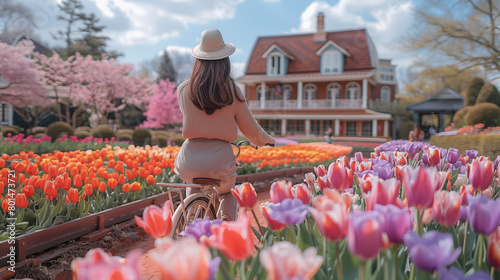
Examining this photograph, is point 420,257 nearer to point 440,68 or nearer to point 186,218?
point 186,218

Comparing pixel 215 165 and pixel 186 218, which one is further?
pixel 215 165

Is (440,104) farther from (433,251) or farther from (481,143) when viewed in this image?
(433,251)

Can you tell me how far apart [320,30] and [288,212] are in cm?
3134

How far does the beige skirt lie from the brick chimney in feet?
96.2

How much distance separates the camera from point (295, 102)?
29609 millimetres

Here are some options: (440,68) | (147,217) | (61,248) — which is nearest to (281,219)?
(147,217)

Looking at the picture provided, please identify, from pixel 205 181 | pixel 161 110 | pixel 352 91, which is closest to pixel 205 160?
pixel 205 181

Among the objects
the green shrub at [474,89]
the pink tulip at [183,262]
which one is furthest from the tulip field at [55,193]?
the green shrub at [474,89]

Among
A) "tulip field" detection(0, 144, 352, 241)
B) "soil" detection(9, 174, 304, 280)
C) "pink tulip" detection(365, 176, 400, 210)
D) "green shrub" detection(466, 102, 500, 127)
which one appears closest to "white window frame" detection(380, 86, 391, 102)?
"green shrub" detection(466, 102, 500, 127)

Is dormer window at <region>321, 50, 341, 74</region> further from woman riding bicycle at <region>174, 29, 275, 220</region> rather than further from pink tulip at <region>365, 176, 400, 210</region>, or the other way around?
pink tulip at <region>365, 176, 400, 210</region>

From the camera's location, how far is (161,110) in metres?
35.0

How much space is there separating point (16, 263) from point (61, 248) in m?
0.52

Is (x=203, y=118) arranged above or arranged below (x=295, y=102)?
below

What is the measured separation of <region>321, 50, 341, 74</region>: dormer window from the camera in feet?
93.3
